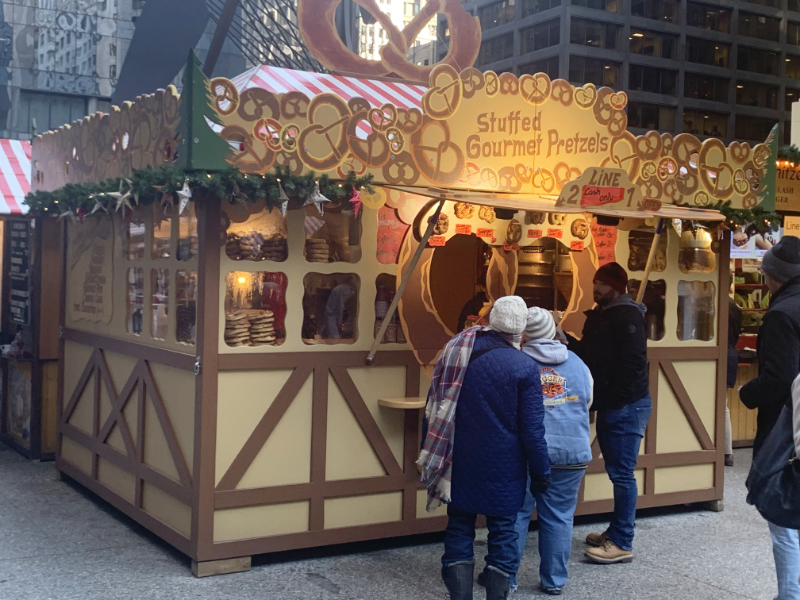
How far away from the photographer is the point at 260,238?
6.10m

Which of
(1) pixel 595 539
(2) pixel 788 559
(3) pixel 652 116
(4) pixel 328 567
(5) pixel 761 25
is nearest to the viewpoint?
(2) pixel 788 559

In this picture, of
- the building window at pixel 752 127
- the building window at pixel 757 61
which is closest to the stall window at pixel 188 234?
the building window at pixel 757 61

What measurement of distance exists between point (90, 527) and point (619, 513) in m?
3.90

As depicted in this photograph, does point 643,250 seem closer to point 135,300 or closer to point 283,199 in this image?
point 283,199

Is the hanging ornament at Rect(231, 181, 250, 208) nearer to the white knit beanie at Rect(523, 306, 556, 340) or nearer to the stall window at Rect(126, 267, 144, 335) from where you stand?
the stall window at Rect(126, 267, 144, 335)

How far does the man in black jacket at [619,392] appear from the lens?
20.5ft

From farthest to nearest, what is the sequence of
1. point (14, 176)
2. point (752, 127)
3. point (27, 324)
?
point (752, 127) → point (14, 176) → point (27, 324)

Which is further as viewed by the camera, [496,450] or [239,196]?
[239,196]

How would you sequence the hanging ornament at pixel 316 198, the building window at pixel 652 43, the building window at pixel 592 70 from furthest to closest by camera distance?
the building window at pixel 592 70 → the building window at pixel 652 43 → the hanging ornament at pixel 316 198


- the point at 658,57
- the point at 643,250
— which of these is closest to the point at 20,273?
the point at 643,250

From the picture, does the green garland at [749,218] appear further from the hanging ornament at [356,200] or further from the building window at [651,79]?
the building window at [651,79]

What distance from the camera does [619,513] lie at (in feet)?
20.6

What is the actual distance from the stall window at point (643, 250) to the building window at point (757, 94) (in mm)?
41361

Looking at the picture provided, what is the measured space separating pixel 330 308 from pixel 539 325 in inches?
63.4
